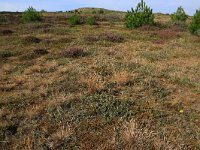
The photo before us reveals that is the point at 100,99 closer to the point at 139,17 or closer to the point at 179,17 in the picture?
the point at 139,17

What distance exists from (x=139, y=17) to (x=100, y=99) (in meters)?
24.7

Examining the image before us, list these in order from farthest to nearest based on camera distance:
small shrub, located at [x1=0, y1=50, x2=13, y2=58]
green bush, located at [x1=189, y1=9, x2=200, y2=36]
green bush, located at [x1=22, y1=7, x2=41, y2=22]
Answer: green bush, located at [x1=22, y1=7, x2=41, y2=22], green bush, located at [x1=189, y1=9, x2=200, y2=36], small shrub, located at [x1=0, y1=50, x2=13, y2=58]

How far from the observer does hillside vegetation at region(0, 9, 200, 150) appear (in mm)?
8758

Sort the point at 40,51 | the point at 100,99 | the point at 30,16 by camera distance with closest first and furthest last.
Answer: the point at 100,99, the point at 40,51, the point at 30,16

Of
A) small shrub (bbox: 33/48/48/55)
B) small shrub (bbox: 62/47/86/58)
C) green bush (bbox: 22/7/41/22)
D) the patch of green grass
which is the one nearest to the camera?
the patch of green grass

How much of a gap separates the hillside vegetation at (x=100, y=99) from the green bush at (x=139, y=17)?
13.2m

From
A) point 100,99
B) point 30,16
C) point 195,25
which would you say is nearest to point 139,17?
point 195,25

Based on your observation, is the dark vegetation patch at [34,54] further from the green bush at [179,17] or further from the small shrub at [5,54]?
the green bush at [179,17]

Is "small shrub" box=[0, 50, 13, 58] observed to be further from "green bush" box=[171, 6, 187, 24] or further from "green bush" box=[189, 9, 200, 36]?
"green bush" box=[171, 6, 187, 24]

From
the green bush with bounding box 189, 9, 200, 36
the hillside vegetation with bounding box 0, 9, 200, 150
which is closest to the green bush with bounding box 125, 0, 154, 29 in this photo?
the green bush with bounding box 189, 9, 200, 36

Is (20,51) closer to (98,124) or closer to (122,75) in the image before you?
(122,75)

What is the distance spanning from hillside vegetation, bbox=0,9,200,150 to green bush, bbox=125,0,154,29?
1324 cm

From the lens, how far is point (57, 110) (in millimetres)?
10531

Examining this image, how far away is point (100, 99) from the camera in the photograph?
11.5 metres
